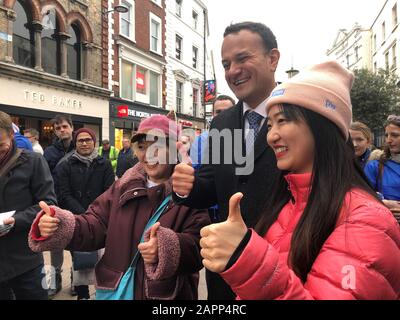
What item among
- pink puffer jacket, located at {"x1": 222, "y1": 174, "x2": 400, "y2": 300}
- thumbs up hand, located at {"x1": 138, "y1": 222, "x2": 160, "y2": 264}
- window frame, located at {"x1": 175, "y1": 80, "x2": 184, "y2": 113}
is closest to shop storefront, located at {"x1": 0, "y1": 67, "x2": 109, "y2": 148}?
window frame, located at {"x1": 175, "y1": 80, "x2": 184, "y2": 113}

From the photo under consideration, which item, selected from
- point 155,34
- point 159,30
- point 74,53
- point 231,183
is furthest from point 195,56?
point 231,183

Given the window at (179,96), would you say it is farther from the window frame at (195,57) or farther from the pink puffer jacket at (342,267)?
the pink puffer jacket at (342,267)

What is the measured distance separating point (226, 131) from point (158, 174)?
510 mm

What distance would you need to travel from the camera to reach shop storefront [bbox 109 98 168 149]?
53.6 feet

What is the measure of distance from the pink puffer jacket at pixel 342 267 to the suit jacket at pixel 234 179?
27.3 inches

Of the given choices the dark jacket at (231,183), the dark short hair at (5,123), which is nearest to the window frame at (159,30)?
the dark short hair at (5,123)

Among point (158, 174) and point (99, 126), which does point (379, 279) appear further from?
point (99, 126)

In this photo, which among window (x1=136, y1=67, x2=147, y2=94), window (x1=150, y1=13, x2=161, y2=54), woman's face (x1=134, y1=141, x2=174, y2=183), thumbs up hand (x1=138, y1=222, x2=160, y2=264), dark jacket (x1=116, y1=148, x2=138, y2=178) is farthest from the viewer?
window (x1=150, y1=13, x2=161, y2=54)

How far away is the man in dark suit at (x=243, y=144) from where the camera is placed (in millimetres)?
1867

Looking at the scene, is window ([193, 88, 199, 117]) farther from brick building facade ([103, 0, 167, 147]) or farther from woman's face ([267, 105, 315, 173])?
woman's face ([267, 105, 315, 173])

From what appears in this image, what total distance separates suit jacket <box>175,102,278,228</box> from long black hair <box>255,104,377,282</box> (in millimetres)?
503

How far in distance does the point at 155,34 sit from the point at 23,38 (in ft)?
30.7

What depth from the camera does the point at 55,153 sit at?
4.84m
